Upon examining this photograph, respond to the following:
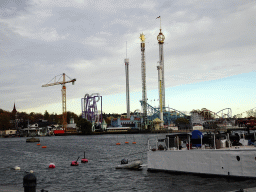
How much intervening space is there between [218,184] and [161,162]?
6.24 meters

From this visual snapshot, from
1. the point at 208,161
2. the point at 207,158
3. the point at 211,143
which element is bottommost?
the point at 208,161

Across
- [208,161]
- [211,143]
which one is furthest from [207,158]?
[211,143]

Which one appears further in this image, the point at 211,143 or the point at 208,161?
the point at 211,143

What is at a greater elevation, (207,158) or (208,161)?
(207,158)

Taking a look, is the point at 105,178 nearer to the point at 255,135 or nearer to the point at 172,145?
the point at 172,145

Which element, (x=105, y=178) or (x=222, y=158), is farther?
(x=105, y=178)

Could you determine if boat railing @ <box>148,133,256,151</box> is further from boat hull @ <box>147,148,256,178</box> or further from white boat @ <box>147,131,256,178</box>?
boat hull @ <box>147,148,256,178</box>

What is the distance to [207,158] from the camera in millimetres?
23594

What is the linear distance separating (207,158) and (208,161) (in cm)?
25

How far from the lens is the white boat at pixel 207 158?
69.5ft

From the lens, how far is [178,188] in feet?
77.3

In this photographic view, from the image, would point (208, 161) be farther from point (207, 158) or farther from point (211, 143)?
point (211, 143)

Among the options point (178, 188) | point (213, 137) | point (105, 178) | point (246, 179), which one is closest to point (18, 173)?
point (105, 178)

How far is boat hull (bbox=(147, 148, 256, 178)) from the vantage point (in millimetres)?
21064
